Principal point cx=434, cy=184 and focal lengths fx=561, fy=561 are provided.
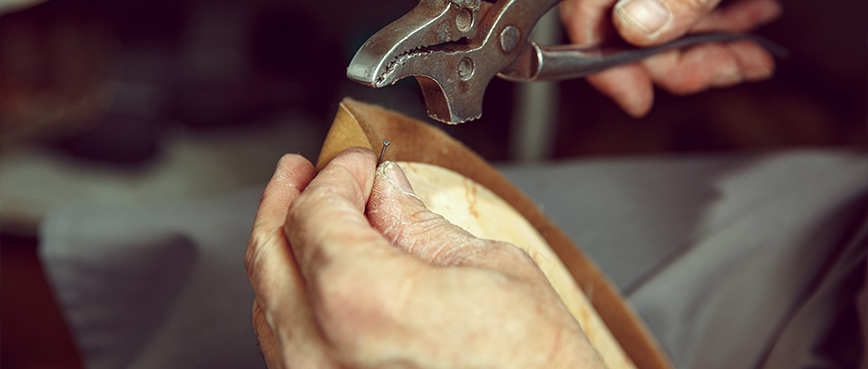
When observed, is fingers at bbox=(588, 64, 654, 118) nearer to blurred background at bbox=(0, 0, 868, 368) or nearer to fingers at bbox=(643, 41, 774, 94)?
fingers at bbox=(643, 41, 774, 94)

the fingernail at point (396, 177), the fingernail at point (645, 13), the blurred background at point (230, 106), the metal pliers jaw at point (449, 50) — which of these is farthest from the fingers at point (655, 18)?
the fingernail at point (396, 177)

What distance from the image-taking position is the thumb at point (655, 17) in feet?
2.04

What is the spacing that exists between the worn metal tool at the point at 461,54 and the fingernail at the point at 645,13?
79mm

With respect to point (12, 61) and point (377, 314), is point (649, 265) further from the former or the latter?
point (12, 61)

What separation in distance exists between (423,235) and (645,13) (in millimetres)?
432

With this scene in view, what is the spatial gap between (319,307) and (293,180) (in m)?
0.13

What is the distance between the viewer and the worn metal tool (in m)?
0.39

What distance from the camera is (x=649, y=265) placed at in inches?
30.6

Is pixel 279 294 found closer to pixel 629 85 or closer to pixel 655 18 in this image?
pixel 655 18

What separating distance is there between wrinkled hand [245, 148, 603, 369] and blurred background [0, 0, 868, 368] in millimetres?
155

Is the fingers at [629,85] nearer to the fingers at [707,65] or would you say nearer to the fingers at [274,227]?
the fingers at [707,65]

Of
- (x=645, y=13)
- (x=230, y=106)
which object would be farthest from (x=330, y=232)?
(x=230, y=106)

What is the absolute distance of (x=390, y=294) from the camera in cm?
27

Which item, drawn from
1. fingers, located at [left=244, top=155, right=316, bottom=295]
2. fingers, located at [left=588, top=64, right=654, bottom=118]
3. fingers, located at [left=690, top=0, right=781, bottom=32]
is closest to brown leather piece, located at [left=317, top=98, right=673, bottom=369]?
fingers, located at [left=244, top=155, right=316, bottom=295]
